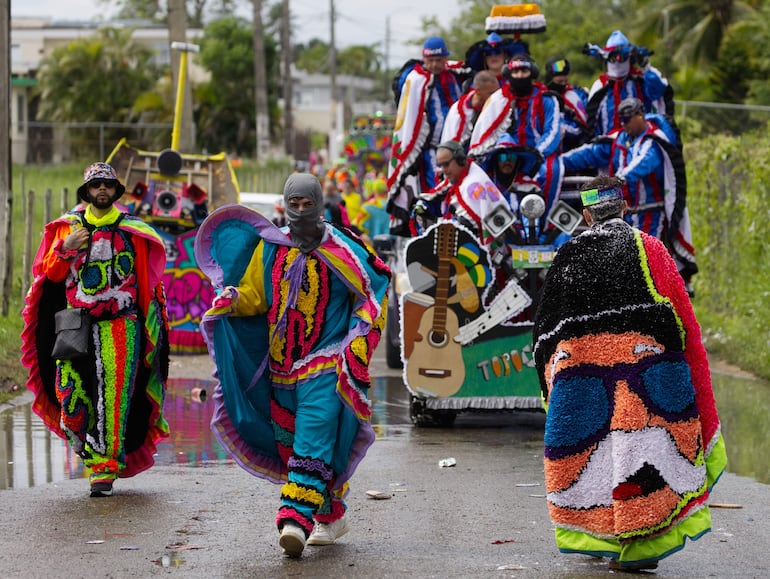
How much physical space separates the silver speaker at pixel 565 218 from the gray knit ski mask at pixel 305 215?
4.30 m

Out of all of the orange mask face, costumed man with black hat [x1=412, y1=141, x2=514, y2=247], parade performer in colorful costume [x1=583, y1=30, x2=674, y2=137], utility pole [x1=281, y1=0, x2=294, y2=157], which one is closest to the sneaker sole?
the orange mask face

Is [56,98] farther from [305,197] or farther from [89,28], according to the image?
[305,197]

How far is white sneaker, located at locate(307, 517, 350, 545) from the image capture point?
23.8 ft

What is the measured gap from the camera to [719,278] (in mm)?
17641

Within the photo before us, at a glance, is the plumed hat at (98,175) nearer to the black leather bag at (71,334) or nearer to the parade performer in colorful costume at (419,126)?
the black leather bag at (71,334)

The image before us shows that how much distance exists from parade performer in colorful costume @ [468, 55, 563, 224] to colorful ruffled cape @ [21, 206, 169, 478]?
385 centimetres

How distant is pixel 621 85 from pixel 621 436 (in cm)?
761

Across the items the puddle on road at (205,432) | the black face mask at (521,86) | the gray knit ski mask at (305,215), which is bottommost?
the puddle on road at (205,432)

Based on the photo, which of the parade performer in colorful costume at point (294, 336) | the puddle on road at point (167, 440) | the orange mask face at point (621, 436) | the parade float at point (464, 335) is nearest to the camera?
the orange mask face at point (621, 436)

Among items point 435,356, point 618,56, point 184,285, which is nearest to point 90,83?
point 184,285

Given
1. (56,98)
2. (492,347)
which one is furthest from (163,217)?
(56,98)

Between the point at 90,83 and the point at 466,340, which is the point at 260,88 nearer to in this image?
the point at 90,83

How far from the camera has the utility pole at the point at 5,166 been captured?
15.2 meters

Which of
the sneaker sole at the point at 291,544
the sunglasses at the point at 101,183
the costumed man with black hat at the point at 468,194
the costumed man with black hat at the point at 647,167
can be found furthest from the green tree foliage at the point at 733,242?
the sneaker sole at the point at 291,544
